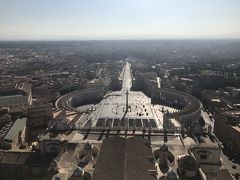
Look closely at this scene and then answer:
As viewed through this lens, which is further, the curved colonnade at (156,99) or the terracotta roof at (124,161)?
the curved colonnade at (156,99)

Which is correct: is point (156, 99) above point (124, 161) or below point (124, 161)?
below

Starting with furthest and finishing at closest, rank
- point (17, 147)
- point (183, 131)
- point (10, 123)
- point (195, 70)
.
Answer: point (195, 70) → point (10, 123) → point (17, 147) → point (183, 131)

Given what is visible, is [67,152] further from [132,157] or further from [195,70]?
[195,70]

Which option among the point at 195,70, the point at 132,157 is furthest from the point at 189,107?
the point at 195,70

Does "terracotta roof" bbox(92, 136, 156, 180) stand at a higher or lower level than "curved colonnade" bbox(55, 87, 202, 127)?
higher

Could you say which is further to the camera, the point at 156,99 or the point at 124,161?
the point at 156,99

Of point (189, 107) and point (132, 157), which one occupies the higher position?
point (132, 157)

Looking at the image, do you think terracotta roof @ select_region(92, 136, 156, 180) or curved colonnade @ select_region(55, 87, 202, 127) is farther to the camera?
curved colonnade @ select_region(55, 87, 202, 127)

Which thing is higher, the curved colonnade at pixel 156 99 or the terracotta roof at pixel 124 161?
the terracotta roof at pixel 124 161
